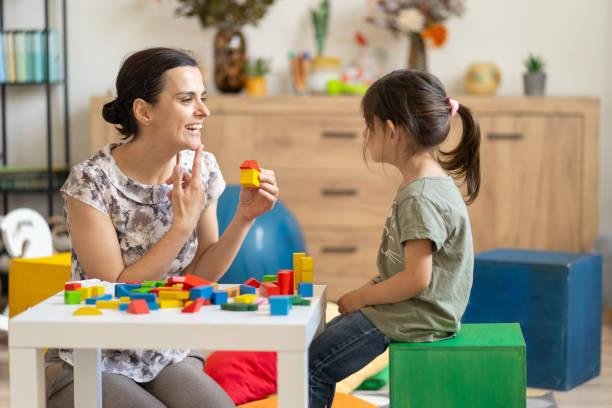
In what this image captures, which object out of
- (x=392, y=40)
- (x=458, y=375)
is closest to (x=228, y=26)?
(x=392, y=40)

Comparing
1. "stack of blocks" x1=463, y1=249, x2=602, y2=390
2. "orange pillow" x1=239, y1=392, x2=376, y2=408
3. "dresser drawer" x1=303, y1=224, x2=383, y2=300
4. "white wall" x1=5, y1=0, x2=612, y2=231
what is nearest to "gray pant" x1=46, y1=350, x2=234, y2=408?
"orange pillow" x1=239, y1=392, x2=376, y2=408

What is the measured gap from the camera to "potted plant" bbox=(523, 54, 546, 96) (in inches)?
173

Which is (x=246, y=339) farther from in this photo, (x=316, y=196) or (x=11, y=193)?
(x=11, y=193)

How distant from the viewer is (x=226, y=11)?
4.45 meters

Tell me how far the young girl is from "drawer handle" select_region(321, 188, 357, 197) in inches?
87.2

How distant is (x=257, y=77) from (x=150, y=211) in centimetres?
239

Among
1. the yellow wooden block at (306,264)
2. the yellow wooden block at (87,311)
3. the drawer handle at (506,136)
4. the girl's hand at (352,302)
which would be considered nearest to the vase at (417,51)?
the drawer handle at (506,136)

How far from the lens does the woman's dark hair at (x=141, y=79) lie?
2117 mm

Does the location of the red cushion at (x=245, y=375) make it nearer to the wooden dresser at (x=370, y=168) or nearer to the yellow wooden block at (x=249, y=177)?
the yellow wooden block at (x=249, y=177)

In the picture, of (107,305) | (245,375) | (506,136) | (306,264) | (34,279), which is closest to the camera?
(107,305)

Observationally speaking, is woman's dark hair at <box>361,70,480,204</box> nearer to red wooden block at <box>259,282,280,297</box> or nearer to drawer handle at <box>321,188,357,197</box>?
red wooden block at <box>259,282,280,297</box>

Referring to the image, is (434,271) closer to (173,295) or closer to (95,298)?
(173,295)

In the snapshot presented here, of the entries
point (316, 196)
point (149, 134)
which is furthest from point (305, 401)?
point (316, 196)

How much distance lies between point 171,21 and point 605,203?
208cm
